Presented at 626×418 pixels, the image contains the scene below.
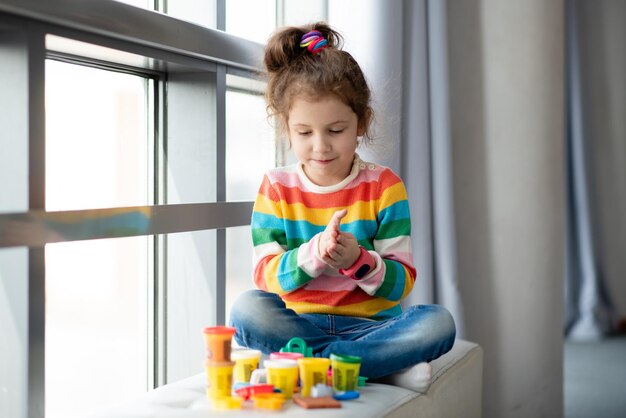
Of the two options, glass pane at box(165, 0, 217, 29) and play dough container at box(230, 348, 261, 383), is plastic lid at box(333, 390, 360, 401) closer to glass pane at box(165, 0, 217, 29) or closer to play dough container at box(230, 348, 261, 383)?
play dough container at box(230, 348, 261, 383)

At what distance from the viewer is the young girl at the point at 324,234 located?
4.46 ft

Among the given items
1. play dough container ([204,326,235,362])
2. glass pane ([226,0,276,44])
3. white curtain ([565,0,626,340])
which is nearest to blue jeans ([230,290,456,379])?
play dough container ([204,326,235,362])

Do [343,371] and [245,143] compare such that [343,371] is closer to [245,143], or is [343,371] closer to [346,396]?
[346,396]

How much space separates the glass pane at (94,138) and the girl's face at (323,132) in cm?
35

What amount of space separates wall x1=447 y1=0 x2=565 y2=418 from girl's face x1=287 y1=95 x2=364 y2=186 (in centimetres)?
71

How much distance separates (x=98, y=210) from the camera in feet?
4.06

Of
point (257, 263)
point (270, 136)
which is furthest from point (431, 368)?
point (270, 136)

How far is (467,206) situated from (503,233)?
121mm

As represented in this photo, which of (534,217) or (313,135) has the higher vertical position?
(313,135)

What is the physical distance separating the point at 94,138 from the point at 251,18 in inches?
23.4

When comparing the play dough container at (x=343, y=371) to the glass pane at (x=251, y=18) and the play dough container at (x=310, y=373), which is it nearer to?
the play dough container at (x=310, y=373)

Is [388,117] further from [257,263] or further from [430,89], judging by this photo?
[257,263]

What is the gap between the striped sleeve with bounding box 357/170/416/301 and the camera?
4.71ft

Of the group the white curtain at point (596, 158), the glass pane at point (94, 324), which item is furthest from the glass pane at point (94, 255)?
the white curtain at point (596, 158)
